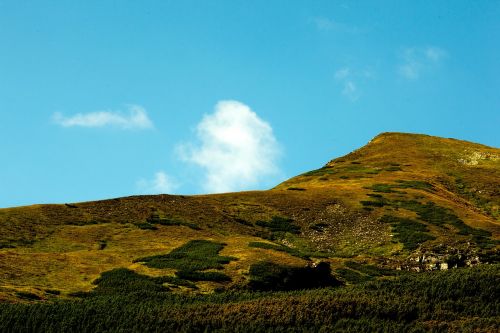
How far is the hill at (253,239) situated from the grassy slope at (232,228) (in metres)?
0.14

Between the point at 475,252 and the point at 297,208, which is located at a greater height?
the point at 297,208

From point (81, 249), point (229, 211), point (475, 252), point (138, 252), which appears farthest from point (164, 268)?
point (475, 252)

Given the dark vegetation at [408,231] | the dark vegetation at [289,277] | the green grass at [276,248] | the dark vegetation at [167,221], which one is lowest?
the dark vegetation at [289,277]

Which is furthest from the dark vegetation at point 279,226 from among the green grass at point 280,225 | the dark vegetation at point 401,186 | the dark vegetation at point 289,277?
the dark vegetation at point 401,186

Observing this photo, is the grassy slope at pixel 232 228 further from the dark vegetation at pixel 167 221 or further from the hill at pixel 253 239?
the dark vegetation at pixel 167 221

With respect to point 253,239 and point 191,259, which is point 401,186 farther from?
point 191,259

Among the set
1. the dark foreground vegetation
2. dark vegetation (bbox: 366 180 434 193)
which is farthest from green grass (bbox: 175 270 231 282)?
dark vegetation (bbox: 366 180 434 193)

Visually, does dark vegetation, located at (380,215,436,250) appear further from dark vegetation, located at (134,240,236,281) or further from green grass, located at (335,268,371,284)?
dark vegetation, located at (134,240,236,281)

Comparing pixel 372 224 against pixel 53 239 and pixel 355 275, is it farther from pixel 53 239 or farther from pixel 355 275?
pixel 53 239

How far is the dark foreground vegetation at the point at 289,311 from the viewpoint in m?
34.4

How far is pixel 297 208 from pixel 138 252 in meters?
29.9

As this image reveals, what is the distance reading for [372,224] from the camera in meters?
73.7

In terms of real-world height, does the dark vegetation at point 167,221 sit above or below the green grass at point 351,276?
above

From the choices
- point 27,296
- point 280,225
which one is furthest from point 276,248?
point 27,296
